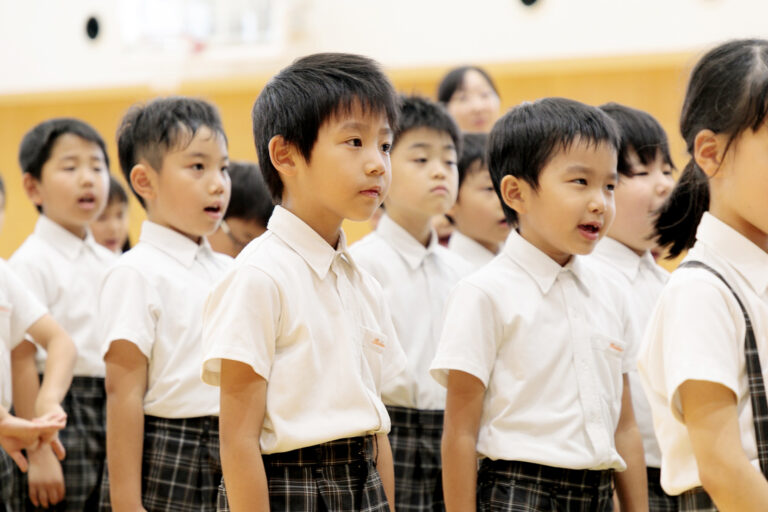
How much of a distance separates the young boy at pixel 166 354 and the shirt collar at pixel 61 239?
25.8 inches

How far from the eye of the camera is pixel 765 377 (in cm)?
145

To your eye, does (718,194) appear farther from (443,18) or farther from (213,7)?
(213,7)

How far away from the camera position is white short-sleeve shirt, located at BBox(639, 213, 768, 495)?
1431mm

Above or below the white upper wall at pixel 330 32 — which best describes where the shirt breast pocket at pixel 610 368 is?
below

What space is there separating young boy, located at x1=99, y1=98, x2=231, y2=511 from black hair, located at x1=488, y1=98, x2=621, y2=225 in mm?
796

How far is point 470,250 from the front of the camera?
3125mm

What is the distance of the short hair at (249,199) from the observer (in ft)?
10.3

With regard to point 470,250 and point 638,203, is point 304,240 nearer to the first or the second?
point 638,203

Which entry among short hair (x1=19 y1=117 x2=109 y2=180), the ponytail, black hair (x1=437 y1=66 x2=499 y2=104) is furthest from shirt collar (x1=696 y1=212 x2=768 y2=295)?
black hair (x1=437 y1=66 x2=499 y2=104)

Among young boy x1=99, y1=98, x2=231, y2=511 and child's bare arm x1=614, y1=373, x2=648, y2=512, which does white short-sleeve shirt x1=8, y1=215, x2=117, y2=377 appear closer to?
young boy x1=99, y1=98, x2=231, y2=511

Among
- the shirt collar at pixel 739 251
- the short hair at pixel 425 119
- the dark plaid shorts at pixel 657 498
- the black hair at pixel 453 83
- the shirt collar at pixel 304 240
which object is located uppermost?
the black hair at pixel 453 83

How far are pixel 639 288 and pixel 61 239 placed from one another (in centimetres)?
185

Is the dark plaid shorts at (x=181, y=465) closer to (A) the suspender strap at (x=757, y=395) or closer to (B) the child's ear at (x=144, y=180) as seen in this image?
(B) the child's ear at (x=144, y=180)

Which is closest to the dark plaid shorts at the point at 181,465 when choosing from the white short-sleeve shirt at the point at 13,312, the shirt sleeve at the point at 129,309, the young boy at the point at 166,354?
the young boy at the point at 166,354
